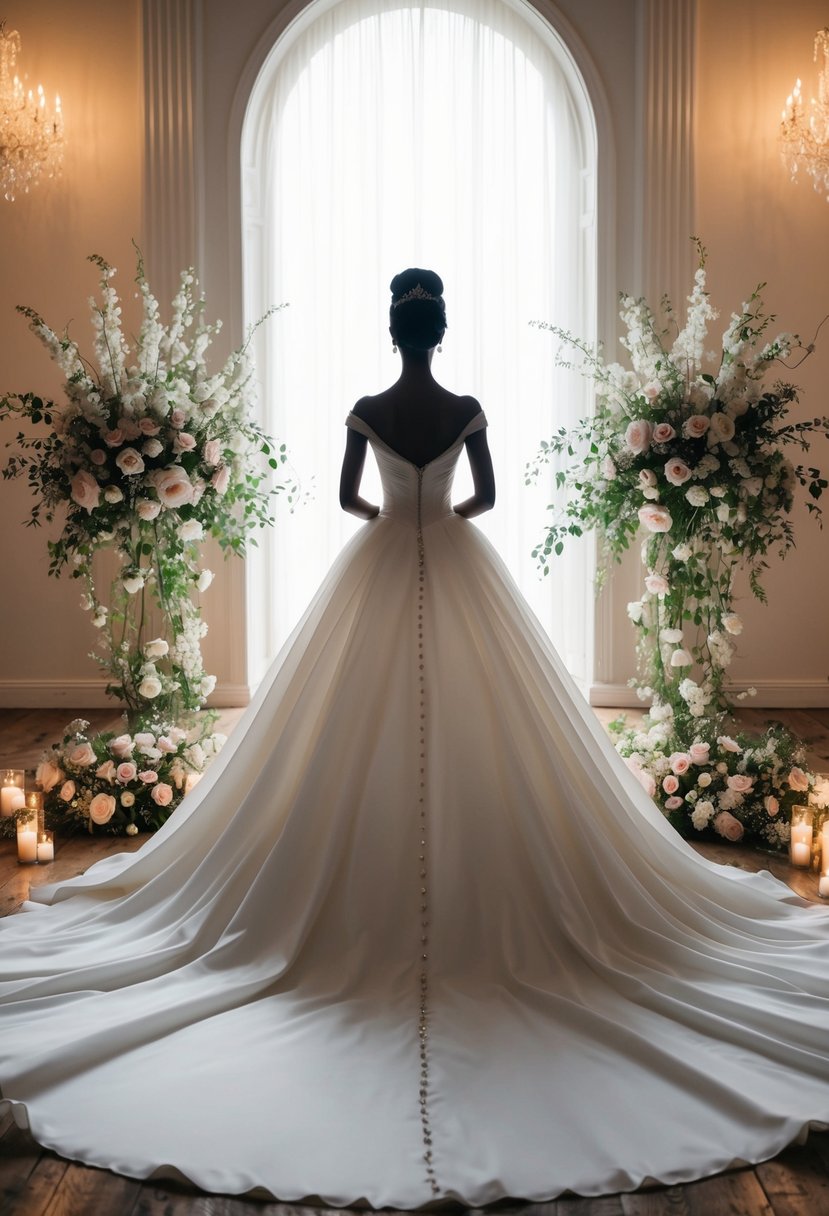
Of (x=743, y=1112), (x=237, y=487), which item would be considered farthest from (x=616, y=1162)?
(x=237, y=487)

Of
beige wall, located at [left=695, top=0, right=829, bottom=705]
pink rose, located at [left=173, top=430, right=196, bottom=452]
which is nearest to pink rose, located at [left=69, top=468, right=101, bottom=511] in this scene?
pink rose, located at [left=173, top=430, right=196, bottom=452]

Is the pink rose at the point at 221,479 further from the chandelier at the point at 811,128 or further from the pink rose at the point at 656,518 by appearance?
the chandelier at the point at 811,128

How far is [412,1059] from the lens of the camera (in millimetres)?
2338

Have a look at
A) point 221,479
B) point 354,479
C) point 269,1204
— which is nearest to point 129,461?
point 221,479

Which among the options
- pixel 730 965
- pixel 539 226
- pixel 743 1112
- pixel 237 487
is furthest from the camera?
pixel 539 226

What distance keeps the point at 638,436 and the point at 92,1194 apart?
10.5 ft

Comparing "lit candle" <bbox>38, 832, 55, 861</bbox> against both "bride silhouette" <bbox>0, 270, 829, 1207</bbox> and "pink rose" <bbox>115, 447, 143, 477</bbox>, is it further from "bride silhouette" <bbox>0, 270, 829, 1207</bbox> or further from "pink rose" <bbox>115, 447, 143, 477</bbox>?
"pink rose" <bbox>115, 447, 143, 477</bbox>

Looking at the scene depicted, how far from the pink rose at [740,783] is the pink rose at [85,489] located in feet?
8.79

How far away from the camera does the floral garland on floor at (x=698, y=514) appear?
13.8 feet

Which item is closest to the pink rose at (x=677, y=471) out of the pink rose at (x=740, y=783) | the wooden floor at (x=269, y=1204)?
the pink rose at (x=740, y=783)

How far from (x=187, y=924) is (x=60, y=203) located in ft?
15.4

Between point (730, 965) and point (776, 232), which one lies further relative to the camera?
point (776, 232)

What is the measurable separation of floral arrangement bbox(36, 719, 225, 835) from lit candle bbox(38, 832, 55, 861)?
0.24m

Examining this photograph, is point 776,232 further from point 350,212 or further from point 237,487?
point 237,487
